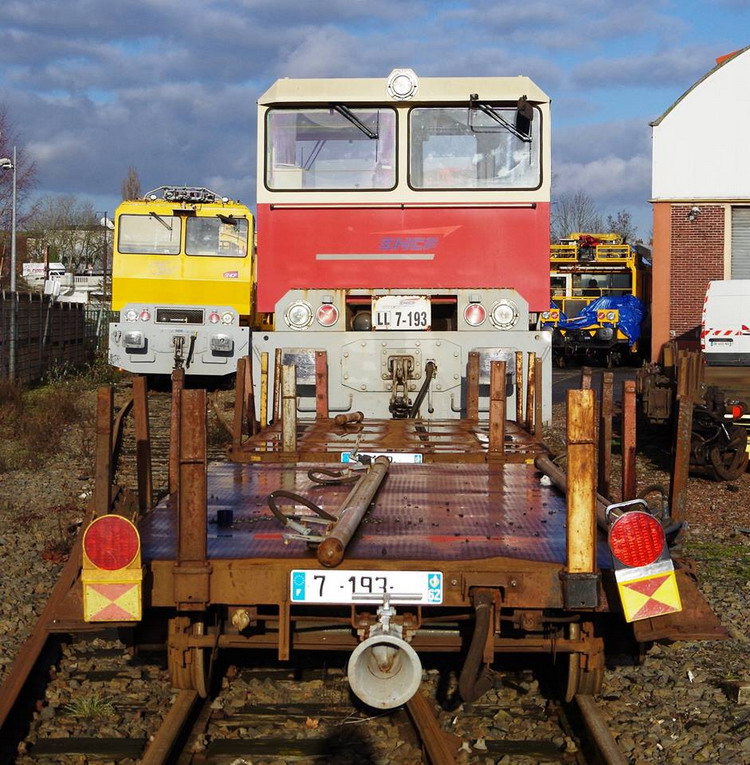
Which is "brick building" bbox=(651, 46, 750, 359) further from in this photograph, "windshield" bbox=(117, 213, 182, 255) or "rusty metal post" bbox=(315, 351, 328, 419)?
"rusty metal post" bbox=(315, 351, 328, 419)

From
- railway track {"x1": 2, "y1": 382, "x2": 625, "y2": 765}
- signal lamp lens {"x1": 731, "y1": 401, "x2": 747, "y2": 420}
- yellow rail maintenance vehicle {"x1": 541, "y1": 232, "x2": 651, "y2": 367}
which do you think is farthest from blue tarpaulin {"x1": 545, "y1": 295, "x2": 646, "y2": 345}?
railway track {"x1": 2, "y1": 382, "x2": 625, "y2": 765}

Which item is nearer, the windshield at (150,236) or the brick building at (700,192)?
the windshield at (150,236)

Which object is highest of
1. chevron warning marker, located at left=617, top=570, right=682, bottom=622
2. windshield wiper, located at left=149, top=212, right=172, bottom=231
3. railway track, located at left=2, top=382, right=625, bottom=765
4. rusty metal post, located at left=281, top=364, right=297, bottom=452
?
windshield wiper, located at left=149, top=212, right=172, bottom=231

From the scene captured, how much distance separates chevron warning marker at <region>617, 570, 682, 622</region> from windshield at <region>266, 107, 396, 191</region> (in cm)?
626

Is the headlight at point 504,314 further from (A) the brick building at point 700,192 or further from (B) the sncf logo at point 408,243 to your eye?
(A) the brick building at point 700,192

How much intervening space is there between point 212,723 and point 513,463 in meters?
2.72

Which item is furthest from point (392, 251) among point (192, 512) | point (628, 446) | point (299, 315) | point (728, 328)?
point (192, 512)

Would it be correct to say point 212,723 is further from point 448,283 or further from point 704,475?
point 704,475

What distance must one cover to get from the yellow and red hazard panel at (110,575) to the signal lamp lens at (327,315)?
557 centimetres

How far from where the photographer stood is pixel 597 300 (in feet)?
106

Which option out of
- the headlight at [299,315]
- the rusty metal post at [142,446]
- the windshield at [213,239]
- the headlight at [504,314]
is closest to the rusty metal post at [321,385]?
the headlight at [299,315]

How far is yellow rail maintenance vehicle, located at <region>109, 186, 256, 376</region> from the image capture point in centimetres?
1891

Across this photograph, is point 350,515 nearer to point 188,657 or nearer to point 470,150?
point 188,657

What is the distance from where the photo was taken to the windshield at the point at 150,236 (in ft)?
63.6
